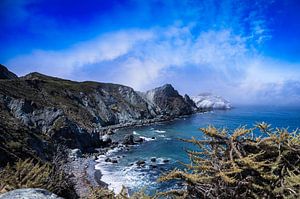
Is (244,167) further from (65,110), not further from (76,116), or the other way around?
(65,110)

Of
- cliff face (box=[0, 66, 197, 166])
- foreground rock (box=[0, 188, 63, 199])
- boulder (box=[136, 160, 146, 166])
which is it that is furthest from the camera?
boulder (box=[136, 160, 146, 166])

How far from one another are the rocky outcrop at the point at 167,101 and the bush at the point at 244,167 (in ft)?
521

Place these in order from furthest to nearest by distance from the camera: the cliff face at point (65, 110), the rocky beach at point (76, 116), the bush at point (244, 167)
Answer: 1. the cliff face at point (65, 110)
2. the rocky beach at point (76, 116)
3. the bush at point (244, 167)

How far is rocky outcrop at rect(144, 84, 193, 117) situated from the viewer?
171 m

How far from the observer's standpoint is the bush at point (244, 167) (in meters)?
4.85

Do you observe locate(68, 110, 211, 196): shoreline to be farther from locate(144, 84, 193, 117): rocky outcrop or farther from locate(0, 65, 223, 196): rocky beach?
locate(144, 84, 193, 117): rocky outcrop

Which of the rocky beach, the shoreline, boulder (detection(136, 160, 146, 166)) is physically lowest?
the shoreline

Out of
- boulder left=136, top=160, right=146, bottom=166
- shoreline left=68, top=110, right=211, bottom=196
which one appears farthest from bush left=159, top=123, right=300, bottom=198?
boulder left=136, top=160, right=146, bottom=166

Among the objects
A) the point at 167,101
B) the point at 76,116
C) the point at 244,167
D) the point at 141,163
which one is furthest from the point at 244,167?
the point at 167,101

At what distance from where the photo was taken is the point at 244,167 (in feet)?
16.1

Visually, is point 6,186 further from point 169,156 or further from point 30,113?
point 30,113

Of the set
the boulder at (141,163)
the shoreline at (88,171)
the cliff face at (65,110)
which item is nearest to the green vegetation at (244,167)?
the cliff face at (65,110)

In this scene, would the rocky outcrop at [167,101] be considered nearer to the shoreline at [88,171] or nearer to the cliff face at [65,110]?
the cliff face at [65,110]

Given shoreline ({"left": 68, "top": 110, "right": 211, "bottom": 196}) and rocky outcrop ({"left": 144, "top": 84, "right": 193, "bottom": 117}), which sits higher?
rocky outcrop ({"left": 144, "top": 84, "right": 193, "bottom": 117})
